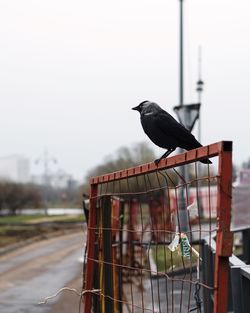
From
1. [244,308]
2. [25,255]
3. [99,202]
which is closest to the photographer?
[244,308]

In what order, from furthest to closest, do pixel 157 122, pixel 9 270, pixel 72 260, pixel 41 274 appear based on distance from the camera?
pixel 72 260, pixel 9 270, pixel 41 274, pixel 157 122

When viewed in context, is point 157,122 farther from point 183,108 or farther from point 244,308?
point 183,108

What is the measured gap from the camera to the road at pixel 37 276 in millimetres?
9648

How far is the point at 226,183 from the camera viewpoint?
2746 mm

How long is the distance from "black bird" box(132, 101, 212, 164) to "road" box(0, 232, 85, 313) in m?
5.37

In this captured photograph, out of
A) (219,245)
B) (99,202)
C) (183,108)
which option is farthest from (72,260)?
(219,245)

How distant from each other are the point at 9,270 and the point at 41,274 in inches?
53.5

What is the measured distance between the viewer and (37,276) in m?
13.8

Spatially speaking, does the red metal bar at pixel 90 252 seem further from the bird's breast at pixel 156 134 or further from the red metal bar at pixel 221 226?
the red metal bar at pixel 221 226

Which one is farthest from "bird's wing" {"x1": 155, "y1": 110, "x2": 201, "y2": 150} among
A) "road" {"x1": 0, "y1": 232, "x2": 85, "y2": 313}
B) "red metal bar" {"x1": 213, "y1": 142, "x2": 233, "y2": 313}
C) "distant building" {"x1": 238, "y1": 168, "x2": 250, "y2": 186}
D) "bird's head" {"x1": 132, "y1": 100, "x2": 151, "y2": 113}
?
"distant building" {"x1": 238, "y1": 168, "x2": 250, "y2": 186}

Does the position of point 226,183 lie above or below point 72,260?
above

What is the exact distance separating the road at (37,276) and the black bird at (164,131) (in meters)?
5.37

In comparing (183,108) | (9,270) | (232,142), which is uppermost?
(183,108)

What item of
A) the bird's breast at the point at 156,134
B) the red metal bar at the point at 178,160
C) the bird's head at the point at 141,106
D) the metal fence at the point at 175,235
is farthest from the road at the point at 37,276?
the bird's breast at the point at 156,134
